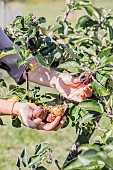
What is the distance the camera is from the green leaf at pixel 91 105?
1602 millimetres

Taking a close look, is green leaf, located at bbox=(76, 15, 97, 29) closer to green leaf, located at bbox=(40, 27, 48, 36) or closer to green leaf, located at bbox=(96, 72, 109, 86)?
green leaf, located at bbox=(40, 27, 48, 36)

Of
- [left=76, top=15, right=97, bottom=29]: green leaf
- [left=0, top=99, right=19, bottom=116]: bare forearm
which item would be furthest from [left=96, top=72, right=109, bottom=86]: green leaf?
Result: [left=76, top=15, right=97, bottom=29]: green leaf

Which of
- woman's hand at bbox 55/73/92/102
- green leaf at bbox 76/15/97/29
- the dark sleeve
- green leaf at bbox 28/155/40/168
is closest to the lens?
green leaf at bbox 28/155/40/168

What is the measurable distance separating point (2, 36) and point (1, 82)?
19 cm

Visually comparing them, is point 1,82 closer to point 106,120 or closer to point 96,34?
point 96,34

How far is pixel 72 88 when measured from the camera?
1.80 meters

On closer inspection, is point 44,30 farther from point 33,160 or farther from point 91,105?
point 33,160

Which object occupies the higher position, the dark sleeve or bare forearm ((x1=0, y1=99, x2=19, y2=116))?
the dark sleeve

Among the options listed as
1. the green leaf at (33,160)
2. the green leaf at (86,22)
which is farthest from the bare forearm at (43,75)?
the green leaf at (86,22)

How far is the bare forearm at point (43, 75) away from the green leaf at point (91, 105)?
0.24 metres

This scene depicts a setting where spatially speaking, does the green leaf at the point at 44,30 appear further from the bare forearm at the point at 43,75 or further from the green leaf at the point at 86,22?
the green leaf at the point at 86,22

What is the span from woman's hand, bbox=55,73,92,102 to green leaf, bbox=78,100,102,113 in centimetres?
7

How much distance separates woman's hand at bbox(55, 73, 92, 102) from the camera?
173 cm

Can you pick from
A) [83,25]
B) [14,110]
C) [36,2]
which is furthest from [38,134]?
[36,2]
